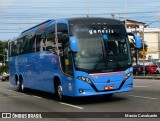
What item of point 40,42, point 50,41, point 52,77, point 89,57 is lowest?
point 52,77

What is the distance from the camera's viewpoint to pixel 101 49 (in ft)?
48.3

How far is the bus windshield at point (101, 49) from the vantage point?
14.5 metres

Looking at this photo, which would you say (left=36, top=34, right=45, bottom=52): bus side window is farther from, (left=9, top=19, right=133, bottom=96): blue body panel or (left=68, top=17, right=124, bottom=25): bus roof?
(left=68, top=17, right=124, bottom=25): bus roof

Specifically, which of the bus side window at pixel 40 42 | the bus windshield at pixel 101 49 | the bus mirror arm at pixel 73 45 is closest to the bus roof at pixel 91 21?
the bus windshield at pixel 101 49

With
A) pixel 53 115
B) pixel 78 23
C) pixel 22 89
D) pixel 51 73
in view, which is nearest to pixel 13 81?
pixel 22 89

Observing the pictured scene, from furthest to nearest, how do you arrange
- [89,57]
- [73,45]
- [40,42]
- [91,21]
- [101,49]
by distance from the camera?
1. [40,42]
2. [91,21]
3. [101,49]
4. [89,57]
5. [73,45]

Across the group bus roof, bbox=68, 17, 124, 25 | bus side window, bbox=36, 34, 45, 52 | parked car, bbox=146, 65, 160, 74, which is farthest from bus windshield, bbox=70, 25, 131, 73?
parked car, bbox=146, 65, 160, 74

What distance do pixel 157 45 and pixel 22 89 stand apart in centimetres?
9824

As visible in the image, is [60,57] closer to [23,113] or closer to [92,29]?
[92,29]

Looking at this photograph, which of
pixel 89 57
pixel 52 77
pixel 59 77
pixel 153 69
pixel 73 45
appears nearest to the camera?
pixel 73 45

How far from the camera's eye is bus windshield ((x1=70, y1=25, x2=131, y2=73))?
14508 millimetres

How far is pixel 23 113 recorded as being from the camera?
42.2 ft

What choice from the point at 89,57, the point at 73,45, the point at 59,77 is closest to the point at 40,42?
the point at 59,77

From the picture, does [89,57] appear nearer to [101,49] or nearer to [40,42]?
[101,49]
